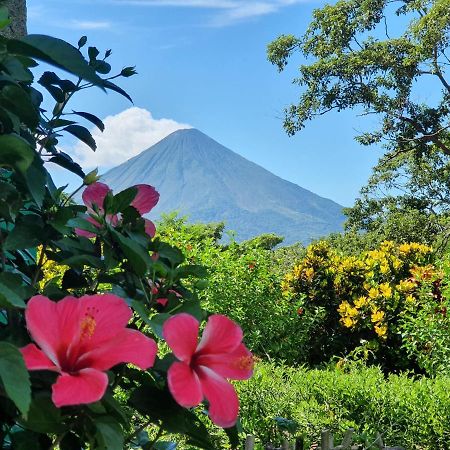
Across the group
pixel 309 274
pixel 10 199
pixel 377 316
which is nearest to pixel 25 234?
pixel 10 199

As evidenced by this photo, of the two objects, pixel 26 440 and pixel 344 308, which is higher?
pixel 344 308

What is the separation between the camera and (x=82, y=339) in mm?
581

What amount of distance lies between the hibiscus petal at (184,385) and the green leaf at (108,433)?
65 mm

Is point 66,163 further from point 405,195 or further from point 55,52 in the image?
point 405,195

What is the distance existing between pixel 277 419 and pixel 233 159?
6898 inches

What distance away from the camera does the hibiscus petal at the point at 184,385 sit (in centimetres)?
59

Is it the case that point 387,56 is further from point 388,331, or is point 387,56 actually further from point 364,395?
point 364,395

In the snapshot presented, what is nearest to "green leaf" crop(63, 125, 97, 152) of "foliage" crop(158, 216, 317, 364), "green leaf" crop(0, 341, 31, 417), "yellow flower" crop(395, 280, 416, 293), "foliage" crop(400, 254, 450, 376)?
"green leaf" crop(0, 341, 31, 417)

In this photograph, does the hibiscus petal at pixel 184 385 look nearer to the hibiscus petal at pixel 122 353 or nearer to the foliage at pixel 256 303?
the hibiscus petal at pixel 122 353

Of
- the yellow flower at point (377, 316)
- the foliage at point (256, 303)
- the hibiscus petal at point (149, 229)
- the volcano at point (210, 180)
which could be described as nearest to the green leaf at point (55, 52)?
the hibiscus petal at point (149, 229)

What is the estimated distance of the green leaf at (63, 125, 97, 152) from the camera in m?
0.98

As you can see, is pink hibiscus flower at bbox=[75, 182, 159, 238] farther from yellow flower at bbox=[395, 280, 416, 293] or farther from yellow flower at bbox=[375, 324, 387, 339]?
yellow flower at bbox=[395, 280, 416, 293]

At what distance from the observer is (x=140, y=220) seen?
784 millimetres

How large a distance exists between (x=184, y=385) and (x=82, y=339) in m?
0.10
